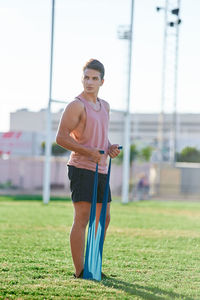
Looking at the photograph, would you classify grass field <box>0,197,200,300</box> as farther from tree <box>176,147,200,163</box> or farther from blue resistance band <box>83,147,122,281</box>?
tree <box>176,147,200,163</box>

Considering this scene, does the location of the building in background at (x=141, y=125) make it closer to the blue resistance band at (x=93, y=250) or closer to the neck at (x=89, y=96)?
the neck at (x=89, y=96)

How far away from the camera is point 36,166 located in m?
44.1

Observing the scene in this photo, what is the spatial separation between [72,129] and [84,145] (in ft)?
0.62

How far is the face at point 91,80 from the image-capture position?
16.3ft

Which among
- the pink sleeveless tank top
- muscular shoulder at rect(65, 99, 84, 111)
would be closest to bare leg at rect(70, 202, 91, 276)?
the pink sleeveless tank top

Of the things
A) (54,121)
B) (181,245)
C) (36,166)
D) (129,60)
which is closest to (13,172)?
(36,166)

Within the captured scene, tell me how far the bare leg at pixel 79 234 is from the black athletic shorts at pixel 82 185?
66 mm

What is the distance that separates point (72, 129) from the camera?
4.88 m

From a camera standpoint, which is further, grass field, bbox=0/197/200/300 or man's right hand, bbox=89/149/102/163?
man's right hand, bbox=89/149/102/163

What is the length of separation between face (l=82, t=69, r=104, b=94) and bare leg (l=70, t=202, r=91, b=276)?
968 millimetres

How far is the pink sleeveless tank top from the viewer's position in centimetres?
493

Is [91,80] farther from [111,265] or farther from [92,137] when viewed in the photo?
[111,265]

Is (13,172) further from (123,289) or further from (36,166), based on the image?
(123,289)

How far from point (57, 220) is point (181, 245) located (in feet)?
14.5
